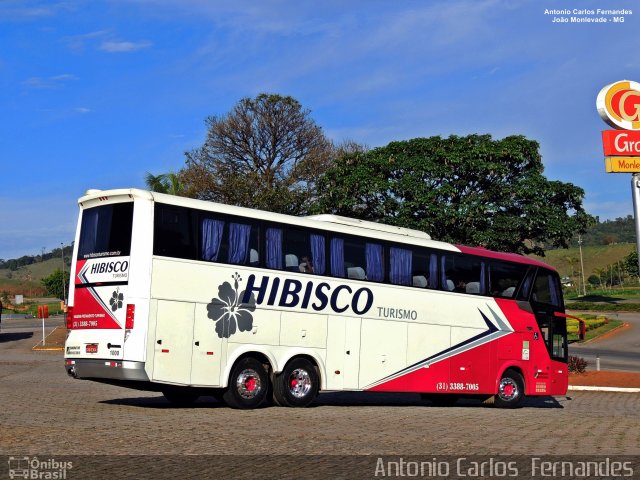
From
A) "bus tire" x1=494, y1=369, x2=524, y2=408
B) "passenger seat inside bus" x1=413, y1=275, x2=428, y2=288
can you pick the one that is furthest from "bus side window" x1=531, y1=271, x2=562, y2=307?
"passenger seat inside bus" x1=413, y1=275, x2=428, y2=288

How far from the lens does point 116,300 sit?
15969 mm

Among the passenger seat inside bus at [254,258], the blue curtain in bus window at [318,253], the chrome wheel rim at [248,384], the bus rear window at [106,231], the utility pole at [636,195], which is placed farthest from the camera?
the utility pole at [636,195]

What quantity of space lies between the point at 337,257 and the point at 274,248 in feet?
5.95

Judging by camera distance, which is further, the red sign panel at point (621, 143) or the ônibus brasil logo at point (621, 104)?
the ônibus brasil logo at point (621, 104)

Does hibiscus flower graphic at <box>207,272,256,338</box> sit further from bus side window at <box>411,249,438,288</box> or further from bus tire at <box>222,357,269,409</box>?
bus side window at <box>411,249,438,288</box>

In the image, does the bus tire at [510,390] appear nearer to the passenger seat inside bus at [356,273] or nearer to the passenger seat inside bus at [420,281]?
the passenger seat inside bus at [420,281]

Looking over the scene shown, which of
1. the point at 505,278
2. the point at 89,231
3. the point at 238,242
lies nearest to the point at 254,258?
the point at 238,242

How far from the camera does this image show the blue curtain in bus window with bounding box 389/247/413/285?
66.4 ft

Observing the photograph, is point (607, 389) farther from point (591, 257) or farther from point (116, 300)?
point (591, 257)

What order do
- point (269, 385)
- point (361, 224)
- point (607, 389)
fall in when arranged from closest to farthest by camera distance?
point (269, 385) < point (361, 224) < point (607, 389)

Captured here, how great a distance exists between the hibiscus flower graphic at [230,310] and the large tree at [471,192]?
31.5m

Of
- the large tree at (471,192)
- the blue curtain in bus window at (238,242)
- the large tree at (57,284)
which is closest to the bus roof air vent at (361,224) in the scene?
the blue curtain in bus window at (238,242)

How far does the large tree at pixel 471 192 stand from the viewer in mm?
47750

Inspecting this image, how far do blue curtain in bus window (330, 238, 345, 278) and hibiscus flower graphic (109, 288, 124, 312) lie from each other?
484 cm
